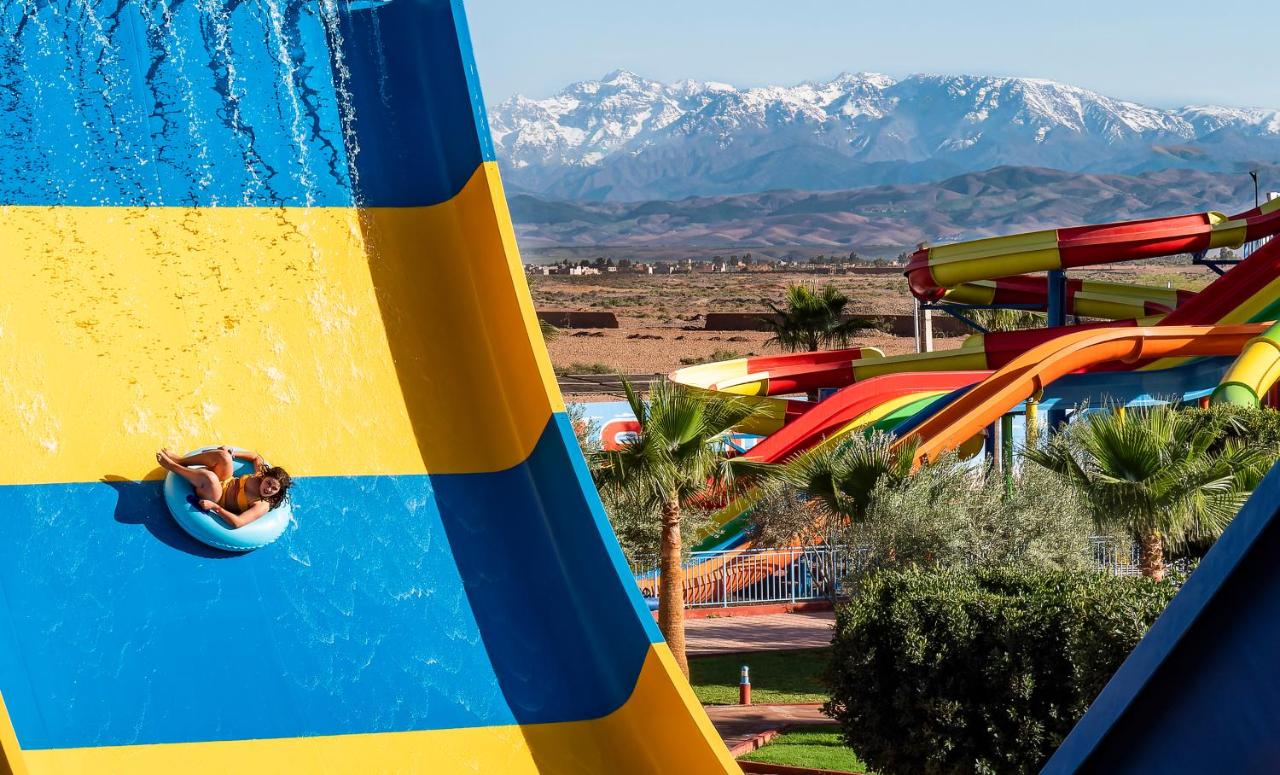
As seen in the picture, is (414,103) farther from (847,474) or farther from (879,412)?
(879,412)

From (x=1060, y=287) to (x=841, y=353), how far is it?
4664 mm

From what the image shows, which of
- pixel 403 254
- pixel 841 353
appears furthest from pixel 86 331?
pixel 841 353

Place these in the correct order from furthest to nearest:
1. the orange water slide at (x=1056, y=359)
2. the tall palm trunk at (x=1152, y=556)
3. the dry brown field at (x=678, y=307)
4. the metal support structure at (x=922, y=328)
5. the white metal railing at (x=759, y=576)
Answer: the dry brown field at (x=678, y=307)
the metal support structure at (x=922, y=328)
the white metal railing at (x=759, y=576)
the orange water slide at (x=1056, y=359)
the tall palm trunk at (x=1152, y=556)

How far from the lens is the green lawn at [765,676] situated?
13.6m

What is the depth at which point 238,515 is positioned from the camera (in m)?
6.68

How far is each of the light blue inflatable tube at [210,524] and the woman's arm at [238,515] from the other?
0.02m

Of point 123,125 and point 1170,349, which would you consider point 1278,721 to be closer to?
point 123,125

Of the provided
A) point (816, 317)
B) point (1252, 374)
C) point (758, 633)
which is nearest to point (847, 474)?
point (758, 633)

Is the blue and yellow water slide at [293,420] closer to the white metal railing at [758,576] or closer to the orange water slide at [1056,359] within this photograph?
the orange water slide at [1056,359]

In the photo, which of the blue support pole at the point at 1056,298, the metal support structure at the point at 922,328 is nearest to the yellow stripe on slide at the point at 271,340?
the blue support pole at the point at 1056,298

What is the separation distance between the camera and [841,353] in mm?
24906

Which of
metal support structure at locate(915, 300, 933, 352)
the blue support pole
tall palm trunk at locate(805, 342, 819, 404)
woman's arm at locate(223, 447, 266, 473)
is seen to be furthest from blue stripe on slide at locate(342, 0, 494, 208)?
metal support structure at locate(915, 300, 933, 352)

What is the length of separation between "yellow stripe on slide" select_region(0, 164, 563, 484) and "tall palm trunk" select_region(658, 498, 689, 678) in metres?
4.79

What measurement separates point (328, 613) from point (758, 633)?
10.3 m
